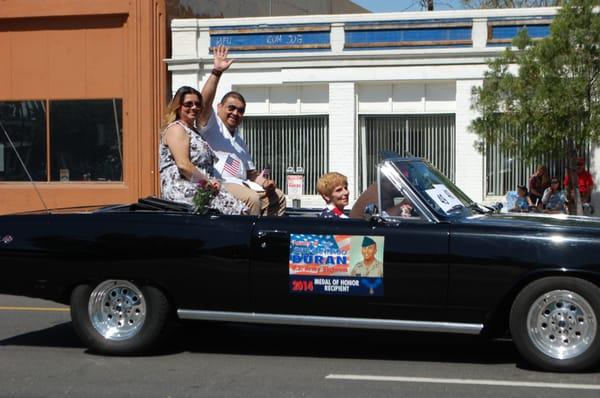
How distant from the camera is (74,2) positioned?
774 inches

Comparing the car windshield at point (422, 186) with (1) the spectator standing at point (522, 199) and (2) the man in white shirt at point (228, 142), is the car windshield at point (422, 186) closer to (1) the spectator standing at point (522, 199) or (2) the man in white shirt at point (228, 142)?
(2) the man in white shirt at point (228, 142)

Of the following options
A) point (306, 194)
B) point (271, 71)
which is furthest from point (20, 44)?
point (306, 194)

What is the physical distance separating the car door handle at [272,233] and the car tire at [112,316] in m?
1.04

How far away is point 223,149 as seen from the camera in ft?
26.9

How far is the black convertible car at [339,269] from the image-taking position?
20.5 ft

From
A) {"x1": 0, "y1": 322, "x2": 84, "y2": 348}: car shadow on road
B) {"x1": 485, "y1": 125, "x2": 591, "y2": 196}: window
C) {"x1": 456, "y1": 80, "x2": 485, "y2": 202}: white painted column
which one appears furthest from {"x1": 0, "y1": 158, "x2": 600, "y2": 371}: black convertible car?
{"x1": 485, "y1": 125, "x2": 591, "y2": 196}: window

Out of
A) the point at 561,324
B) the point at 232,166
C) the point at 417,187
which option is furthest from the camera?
the point at 232,166

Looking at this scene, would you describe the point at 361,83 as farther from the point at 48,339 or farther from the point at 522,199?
the point at 48,339

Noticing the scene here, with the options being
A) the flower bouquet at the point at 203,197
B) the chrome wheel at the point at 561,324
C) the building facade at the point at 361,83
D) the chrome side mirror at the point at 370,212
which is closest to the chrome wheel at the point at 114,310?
the flower bouquet at the point at 203,197

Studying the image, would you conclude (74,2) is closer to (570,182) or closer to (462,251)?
(570,182)

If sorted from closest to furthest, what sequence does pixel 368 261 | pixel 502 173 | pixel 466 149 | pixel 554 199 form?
pixel 368 261
pixel 554 199
pixel 466 149
pixel 502 173

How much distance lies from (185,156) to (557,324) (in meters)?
3.25

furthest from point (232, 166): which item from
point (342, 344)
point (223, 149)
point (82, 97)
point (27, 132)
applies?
point (27, 132)

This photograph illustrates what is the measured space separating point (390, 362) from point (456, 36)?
12.7m
